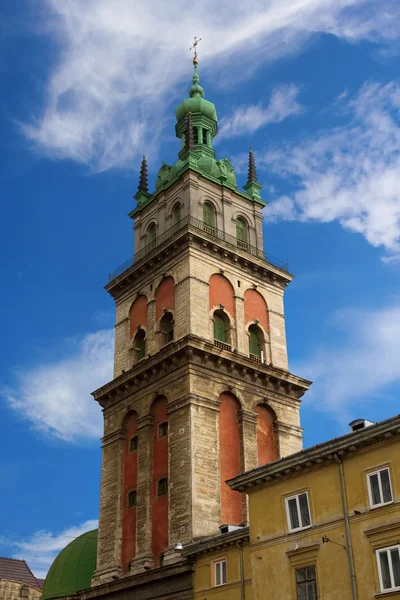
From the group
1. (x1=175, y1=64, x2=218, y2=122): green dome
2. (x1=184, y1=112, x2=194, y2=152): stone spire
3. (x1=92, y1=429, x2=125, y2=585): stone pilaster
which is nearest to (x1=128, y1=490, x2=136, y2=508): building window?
(x1=92, y1=429, x2=125, y2=585): stone pilaster

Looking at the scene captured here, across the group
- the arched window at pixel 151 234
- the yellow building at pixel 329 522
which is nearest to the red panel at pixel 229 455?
the yellow building at pixel 329 522

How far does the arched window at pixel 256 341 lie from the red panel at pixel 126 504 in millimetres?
10109

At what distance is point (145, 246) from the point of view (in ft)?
215

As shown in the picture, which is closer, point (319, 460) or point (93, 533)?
point (319, 460)

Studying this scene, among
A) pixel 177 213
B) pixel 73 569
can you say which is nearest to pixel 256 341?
pixel 177 213

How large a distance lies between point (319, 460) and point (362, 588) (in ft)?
18.3

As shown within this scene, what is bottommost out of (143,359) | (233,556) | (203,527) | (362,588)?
(362,588)

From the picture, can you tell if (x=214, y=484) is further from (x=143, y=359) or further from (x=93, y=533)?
(x=93, y=533)

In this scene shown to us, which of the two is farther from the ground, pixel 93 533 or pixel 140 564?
pixel 93 533

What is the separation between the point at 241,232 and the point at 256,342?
1014 cm

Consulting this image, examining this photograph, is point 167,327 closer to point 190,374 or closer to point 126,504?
point 190,374

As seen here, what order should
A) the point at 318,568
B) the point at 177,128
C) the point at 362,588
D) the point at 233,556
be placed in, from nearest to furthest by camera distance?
the point at 362,588 < the point at 318,568 < the point at 233,556 < the point at 177,128

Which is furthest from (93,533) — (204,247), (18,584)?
(18,584)

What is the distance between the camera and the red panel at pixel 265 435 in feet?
179
